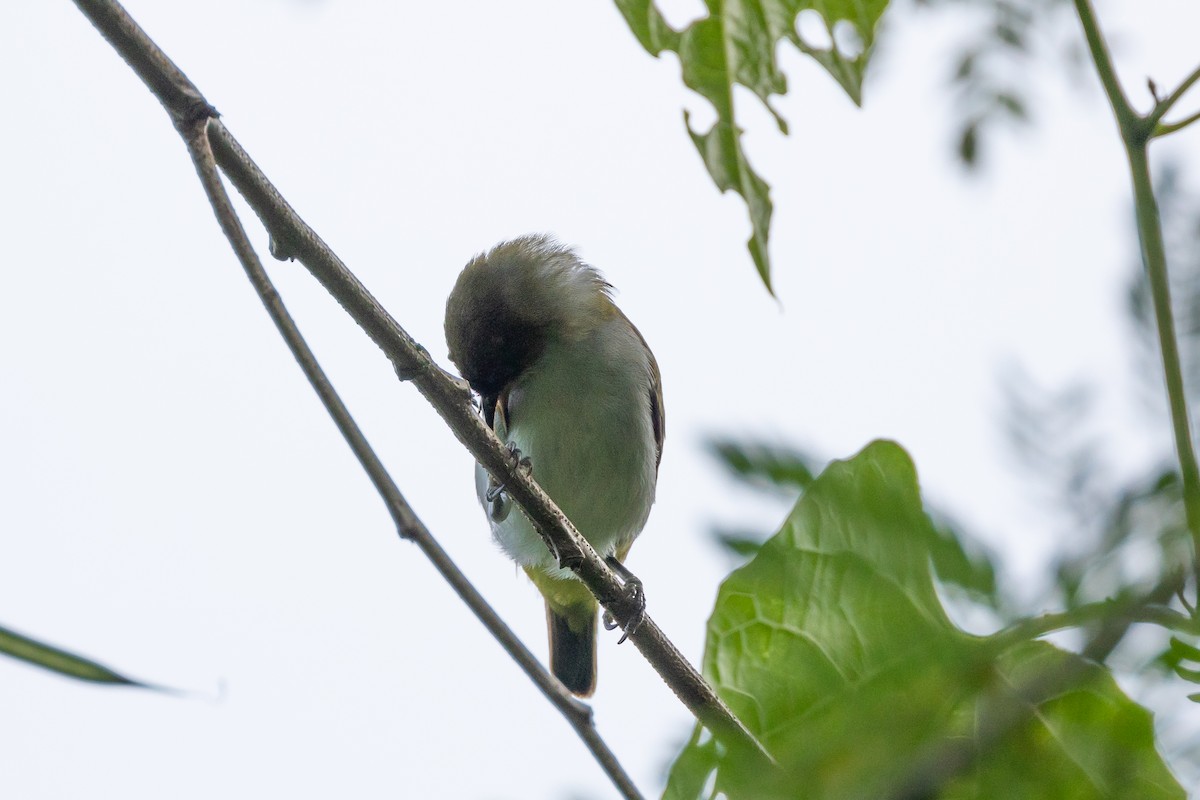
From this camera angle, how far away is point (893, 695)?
870 millimetres

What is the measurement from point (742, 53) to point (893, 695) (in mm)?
1223

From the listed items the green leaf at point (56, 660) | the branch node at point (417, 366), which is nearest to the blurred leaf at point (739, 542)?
the green leaf at point (56, 660)

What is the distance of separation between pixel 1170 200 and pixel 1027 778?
0.60 meters

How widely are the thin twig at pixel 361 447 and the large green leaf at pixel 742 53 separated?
66 cm

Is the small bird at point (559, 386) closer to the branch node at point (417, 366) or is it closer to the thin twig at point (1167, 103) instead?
the branch node at point (417, 366)

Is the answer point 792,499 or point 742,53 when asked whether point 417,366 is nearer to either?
point 742,53

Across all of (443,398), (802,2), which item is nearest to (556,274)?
(443,398)

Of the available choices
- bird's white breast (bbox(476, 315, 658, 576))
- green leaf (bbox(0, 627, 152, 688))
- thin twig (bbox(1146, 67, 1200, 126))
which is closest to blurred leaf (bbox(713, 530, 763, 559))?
green leaf (bbox(0, 627, 152, 688))

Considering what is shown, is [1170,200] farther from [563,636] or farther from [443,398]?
[563,636]

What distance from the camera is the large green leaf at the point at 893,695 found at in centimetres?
80

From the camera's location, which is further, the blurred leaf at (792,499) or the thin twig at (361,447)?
the thin twig at (361,447)

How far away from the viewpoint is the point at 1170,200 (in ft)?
3.65

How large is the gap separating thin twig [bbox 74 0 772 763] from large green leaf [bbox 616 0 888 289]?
30.4 inches

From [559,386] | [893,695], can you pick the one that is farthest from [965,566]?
[559,386]
